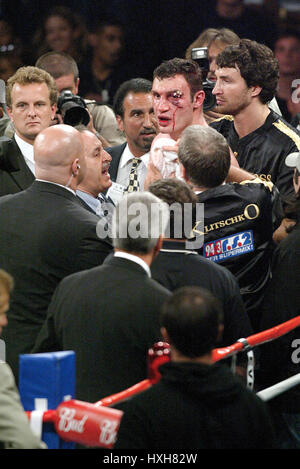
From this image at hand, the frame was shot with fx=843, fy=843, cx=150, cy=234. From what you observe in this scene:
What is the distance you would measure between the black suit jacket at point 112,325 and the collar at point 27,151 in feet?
5.06

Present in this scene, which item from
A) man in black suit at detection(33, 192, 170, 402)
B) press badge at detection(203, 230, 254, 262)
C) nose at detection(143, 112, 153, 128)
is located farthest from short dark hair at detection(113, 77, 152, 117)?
man in black suit at detection(33, 192, 170, 402)

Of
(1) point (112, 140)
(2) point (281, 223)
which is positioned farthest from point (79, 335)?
(1) point (112, 140)

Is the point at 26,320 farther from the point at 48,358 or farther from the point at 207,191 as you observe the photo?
the point at 48,358

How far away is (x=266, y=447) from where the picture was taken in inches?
70.0

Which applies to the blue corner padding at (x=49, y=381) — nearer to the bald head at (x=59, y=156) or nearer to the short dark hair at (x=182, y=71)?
the bald head at (x=59, y=156)

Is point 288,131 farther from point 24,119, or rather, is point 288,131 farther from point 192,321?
point 192,321

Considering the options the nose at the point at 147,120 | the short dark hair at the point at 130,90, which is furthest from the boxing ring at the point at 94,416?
the short dark hair at the point at 130,90

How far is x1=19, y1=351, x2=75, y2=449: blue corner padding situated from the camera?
6.11 feet

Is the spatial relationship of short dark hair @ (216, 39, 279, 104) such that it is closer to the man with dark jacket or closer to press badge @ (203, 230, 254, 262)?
press badge @ (203, 230, 254, 262)

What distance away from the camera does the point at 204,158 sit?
2.92m

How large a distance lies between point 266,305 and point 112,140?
2378 millimetres

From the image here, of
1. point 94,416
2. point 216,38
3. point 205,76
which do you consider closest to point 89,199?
point 205,76

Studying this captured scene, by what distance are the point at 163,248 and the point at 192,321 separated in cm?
82

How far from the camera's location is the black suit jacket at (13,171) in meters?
3.44
